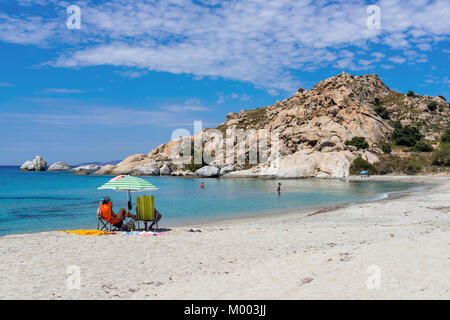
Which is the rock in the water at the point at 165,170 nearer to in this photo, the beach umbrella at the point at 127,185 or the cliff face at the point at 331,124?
the cliff face at the point at 331,124

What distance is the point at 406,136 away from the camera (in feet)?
255

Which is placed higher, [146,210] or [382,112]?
[382,112]

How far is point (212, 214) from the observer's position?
2381cm

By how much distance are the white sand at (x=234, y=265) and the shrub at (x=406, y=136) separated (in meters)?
72.1

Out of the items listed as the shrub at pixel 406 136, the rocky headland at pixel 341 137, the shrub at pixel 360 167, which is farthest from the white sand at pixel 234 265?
the shrub at pixel 406 136

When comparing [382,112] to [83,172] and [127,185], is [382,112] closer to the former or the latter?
[83,172]

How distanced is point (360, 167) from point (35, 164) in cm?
12738

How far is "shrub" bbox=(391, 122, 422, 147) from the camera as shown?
7688 cm

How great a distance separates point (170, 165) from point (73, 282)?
292 ft

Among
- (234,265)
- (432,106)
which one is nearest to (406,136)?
(432,106)

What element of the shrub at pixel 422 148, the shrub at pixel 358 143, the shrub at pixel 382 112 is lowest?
the shrub at pixel 422 148

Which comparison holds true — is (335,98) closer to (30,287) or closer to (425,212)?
(425,212)

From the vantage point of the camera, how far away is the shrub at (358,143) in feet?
240

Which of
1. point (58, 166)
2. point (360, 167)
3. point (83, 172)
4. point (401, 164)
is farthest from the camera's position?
point (58, 166)
